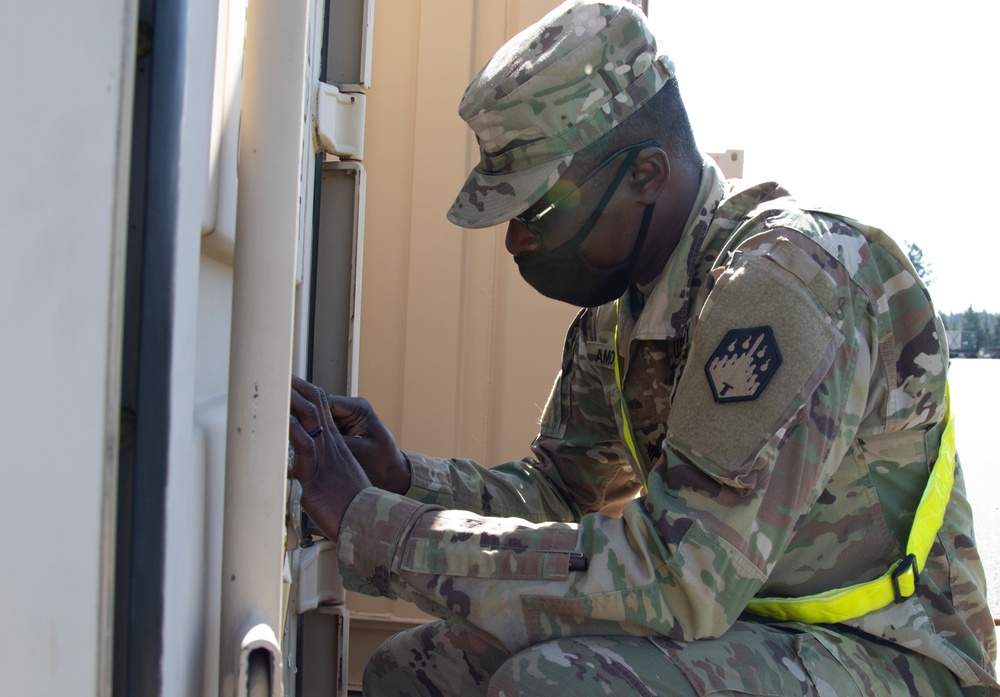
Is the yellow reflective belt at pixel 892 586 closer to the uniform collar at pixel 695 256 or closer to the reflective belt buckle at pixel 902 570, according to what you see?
the reflective belt buckle at pixel 902 570

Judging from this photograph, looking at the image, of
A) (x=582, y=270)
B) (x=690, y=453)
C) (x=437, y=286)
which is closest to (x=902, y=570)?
(x=690, y=453)

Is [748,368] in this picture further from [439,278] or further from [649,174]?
[439,278]

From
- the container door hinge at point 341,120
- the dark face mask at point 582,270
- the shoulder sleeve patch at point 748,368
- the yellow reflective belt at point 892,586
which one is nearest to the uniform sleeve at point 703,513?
the shoulder sleeve patch at point 748,368

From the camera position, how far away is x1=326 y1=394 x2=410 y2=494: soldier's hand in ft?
5.66

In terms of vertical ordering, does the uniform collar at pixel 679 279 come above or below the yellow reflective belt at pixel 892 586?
above

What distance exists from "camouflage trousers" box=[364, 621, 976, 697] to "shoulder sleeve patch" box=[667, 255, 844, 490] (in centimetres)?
26

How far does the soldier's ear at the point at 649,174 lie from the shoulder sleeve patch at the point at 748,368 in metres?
0.28

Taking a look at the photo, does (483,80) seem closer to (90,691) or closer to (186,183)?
(186,183)

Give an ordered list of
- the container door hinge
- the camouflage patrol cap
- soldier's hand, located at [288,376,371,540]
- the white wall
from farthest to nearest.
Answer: the container door hinge
the camouflage patrol cap
soldier's hand, located at [288,376,371,540]
the white wall

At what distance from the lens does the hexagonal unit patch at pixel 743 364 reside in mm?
1295

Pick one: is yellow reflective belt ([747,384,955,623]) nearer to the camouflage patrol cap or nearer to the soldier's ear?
the soldier's ear

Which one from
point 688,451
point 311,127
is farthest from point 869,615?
point 311,127

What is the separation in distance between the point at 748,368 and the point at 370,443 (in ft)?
2.59

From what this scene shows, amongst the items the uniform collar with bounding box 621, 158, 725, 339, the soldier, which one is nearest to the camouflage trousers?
the soldier
